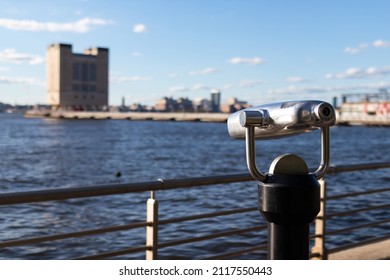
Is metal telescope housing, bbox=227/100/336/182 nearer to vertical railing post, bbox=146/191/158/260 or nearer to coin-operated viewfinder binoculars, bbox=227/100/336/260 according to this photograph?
coin-operated viewfinder binoculars, bbox=227/100/336/260

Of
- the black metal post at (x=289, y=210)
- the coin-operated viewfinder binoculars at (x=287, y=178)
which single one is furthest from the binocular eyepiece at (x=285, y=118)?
the black metal post at (x=289, y=210)

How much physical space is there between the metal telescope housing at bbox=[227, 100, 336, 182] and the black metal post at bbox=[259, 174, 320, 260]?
0.29 feet

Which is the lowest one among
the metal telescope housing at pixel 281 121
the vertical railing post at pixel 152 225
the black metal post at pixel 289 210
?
the vertical railing post at pixel 152 225

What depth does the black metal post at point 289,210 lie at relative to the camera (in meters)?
2.36

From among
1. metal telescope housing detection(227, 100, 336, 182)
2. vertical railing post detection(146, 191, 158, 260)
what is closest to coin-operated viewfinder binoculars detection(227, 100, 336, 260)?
metal telescope housing detection(227, 100, 336, 182)

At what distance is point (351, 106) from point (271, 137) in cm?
13527

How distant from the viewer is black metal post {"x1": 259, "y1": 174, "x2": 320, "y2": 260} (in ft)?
7.74

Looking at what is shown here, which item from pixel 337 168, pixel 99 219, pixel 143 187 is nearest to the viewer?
pixel 143 187

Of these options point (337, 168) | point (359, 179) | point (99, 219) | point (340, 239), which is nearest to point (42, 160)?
point (359, 179)

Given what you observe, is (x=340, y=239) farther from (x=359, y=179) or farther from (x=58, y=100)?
(x=58, y=100)

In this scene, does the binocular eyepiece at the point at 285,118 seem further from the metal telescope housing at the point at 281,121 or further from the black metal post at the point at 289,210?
the black metal post at the point at 289,210

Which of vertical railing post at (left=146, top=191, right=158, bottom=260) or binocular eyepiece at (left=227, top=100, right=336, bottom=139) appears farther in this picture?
vertical railing post at (left=146, top=191, right=158, bottom=260)

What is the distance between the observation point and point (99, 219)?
15.8 meters
